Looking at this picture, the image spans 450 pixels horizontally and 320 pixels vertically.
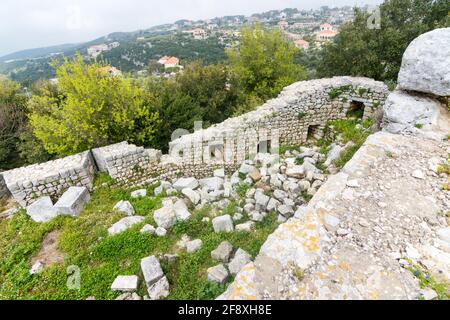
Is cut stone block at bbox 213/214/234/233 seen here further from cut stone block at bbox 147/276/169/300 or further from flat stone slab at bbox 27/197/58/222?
flat stone slab at bbox 27/197/58/222

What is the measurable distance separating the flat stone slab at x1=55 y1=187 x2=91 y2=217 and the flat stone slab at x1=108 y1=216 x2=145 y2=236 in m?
1.26

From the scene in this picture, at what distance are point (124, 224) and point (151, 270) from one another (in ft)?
4.90

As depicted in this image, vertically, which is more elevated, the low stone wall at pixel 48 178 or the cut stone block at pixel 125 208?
the low stone wall at pixel 48 178

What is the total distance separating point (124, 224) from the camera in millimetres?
5035

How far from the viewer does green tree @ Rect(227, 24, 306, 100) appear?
14273 mm

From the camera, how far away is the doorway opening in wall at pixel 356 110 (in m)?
8.54

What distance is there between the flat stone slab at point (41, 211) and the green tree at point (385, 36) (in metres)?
11.6

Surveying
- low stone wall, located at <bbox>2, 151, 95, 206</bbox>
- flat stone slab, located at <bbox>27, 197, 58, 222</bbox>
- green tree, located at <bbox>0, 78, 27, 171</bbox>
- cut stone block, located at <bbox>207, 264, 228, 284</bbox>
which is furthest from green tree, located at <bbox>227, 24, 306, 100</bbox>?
green tree, located at <bbox>0, 78, 27, 171</bbox>

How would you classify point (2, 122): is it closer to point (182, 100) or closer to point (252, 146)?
point (182, 100)

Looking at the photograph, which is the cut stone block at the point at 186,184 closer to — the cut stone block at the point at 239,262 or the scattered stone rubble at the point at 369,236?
the cut stone block at the point at 239,262

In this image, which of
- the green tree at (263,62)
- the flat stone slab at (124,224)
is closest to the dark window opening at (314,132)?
the green tree at (263,62)

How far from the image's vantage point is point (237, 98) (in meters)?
14.8

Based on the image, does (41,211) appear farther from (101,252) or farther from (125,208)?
(101,252)
